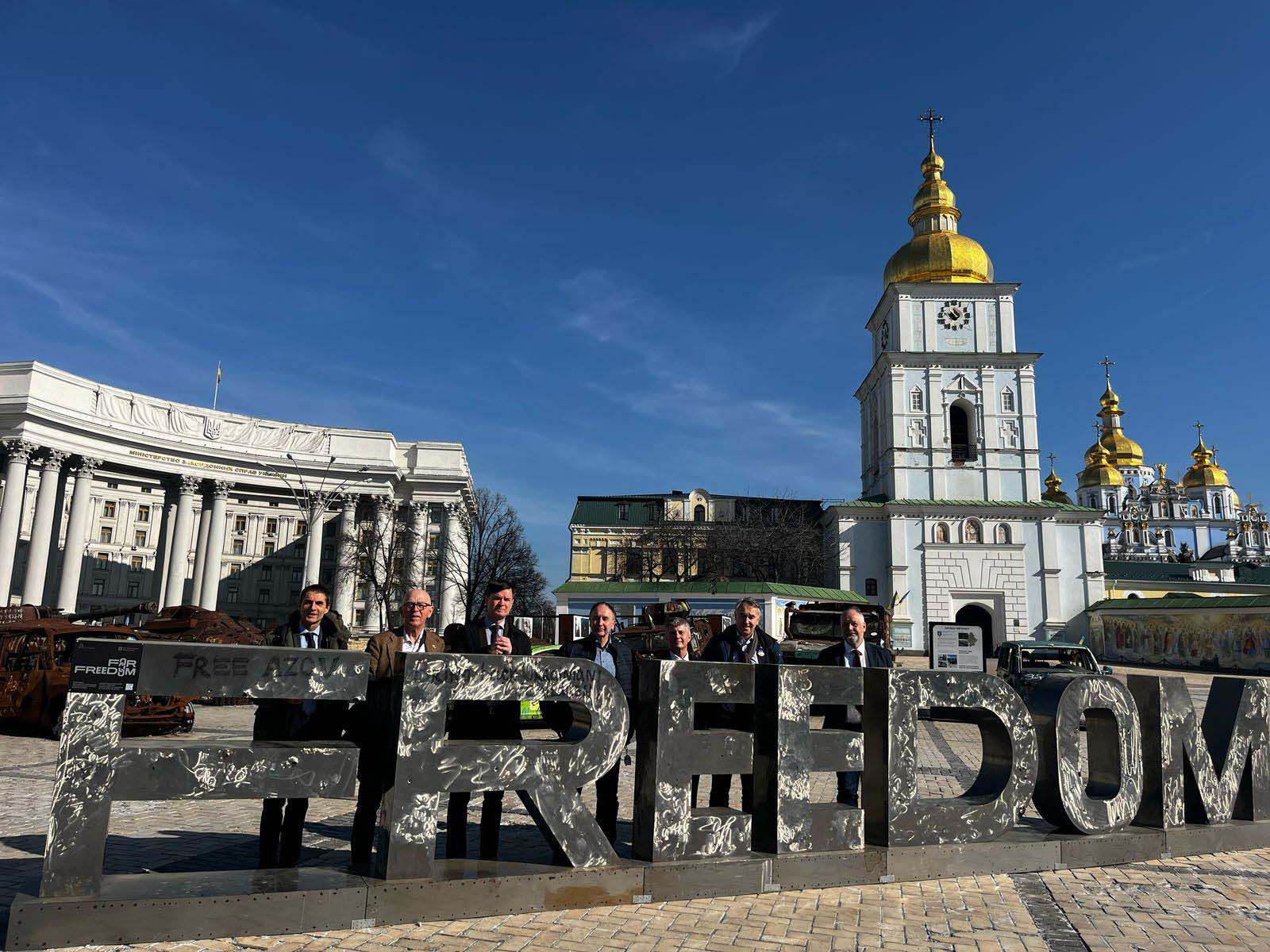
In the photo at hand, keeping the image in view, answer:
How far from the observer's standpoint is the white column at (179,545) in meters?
57.9

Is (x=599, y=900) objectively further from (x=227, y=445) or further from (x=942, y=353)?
(x=227, y=445)

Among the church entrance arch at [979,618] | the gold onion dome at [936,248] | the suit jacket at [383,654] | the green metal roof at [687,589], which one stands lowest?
the suit jacket at [383,654]

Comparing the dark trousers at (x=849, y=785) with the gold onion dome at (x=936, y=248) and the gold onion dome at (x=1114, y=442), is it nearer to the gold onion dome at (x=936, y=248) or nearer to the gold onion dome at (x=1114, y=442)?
the gold onion dome at (x=936, y=248)

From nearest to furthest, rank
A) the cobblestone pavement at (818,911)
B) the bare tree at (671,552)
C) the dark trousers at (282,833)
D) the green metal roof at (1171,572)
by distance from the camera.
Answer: the cobblestone pavement at (818,911) → the dark trousers at (282,833) → the bare tree at (671,552) → the green metal roof at (1171,572)

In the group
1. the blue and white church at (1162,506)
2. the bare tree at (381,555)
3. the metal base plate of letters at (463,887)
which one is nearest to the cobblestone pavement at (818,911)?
the metal base plate of letters at (463,887)

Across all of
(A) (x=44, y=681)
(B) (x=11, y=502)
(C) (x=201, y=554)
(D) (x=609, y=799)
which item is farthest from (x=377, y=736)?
(C) (x=201, y=554)

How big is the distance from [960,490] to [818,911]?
51.7 metres

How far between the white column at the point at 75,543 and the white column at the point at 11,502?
271 cm

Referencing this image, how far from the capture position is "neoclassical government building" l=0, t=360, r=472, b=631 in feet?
172

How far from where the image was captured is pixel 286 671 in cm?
559

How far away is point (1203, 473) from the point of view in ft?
374

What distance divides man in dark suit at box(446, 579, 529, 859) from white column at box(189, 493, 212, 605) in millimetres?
58545

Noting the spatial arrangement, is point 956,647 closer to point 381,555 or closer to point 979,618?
point 979,618

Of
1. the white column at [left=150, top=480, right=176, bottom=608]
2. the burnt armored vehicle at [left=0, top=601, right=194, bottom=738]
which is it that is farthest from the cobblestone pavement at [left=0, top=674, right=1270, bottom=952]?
the white column at [left=150, top=480, right=176, bottom=608]
